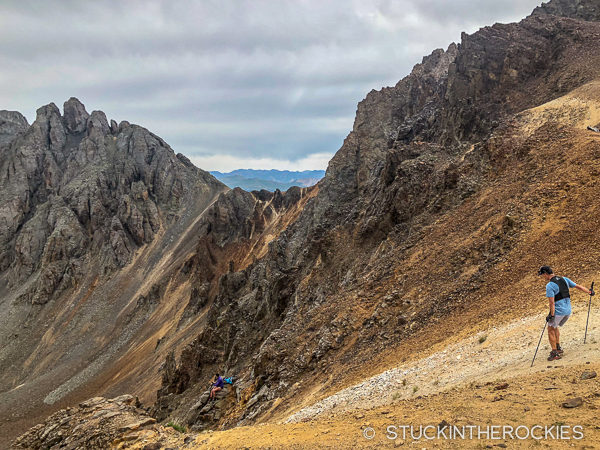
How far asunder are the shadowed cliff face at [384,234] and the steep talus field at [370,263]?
154 millimetres

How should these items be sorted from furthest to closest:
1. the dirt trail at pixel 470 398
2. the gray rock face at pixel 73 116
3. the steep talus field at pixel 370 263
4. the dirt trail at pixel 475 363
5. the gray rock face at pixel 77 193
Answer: the gray rock face at pixel 73 116 < the gray rock face at pixel 77 193 < the steep talus field at pixel 370 263 < the dirt trail at pixel 475 363 < the dirt trail at pixel 470 398

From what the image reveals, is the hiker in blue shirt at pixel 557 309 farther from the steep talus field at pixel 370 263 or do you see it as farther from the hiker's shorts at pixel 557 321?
the steep talus field at pixel 370 263

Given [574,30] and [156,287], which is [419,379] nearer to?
[574,30]

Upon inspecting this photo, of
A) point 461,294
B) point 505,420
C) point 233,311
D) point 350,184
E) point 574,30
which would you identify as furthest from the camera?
point 350,184

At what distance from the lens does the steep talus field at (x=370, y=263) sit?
53.3 feet

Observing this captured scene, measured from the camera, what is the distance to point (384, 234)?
29797mm

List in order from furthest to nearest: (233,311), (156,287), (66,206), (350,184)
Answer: (66,206), (156,287), (350,184), (233,311)

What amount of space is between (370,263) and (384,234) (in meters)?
4.14

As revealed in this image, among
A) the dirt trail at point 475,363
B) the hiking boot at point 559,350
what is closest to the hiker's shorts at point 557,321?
the hiking boot at point 559,350

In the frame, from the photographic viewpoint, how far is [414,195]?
2825cm

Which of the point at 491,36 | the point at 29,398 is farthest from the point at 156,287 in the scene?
the point at 491,36

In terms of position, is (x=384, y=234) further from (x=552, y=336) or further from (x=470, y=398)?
(x=470, y=398)

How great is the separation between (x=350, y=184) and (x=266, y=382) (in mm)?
33108

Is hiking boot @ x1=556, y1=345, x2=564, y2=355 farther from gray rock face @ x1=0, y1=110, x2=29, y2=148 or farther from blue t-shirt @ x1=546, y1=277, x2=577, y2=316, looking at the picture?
gray rock face @ x1=0, y1=110, x2=29, y2=148
